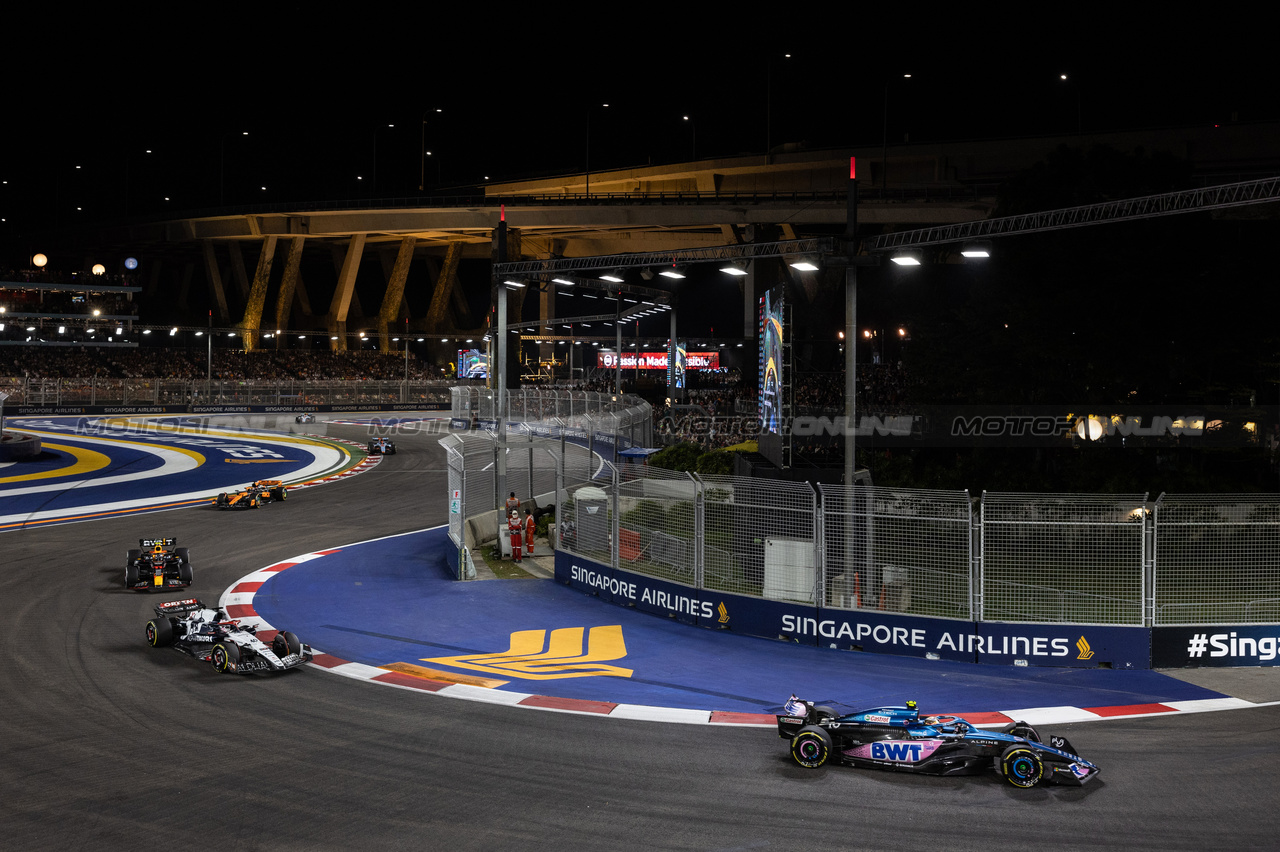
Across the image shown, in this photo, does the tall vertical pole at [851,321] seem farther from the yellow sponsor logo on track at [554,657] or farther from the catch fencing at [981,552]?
the yellow sponsor logo on track at [554,657]

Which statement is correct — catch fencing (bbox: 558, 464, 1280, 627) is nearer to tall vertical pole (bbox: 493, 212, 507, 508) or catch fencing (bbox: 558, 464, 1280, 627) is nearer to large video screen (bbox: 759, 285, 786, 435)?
large video screen (bbox: 759, 285, 786, 435)

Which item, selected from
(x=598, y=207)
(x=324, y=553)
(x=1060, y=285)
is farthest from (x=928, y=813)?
(x=598, y=207)

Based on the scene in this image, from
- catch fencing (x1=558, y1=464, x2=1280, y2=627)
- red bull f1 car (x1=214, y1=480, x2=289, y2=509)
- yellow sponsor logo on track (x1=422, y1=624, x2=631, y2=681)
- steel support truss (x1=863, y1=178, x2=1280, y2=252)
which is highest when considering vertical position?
steel support truss (x1=863, y1=178, x2=1280, y2=252)

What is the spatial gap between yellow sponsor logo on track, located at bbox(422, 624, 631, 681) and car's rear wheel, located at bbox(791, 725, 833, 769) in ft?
12.5

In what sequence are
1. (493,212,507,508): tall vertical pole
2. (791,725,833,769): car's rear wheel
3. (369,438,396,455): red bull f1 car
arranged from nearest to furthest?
(791,725,833,769): car's rear wheel → (493,212,507,508): tall vertical pole → (369,438,396,455): red bull f1 car

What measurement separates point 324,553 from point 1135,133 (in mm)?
49625

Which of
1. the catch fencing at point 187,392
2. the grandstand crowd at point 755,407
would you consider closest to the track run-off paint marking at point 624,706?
the grandstand crowd at point 755,407

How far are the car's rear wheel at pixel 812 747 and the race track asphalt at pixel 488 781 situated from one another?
134 millimetres

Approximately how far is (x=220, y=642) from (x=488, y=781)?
584cm

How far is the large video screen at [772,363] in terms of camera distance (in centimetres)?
1895

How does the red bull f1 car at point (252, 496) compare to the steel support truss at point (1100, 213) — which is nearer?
the steel support truss at point (1100, 213)

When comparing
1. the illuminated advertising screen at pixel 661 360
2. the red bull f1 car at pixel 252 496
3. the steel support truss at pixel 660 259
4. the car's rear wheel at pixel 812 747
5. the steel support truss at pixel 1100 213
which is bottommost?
the car's rear wheel at pixel 812 747

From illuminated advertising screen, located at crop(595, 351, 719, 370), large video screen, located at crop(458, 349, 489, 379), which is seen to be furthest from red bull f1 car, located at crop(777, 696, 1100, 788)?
illuminated advertising screen, located at crop(595, 351, 719, 370)

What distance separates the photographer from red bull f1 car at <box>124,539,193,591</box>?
18062 millimetres
